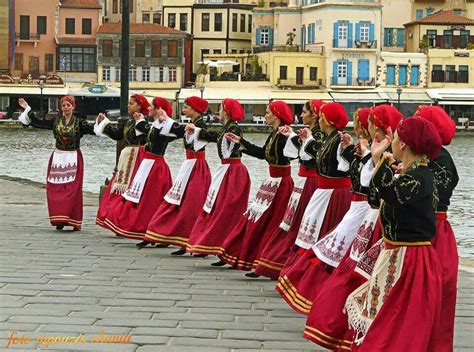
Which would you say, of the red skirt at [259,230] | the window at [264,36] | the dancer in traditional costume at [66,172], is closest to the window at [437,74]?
the window at [264,36]

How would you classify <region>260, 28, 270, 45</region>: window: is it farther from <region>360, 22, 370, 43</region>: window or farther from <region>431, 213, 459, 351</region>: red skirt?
<region>431, 213, 459, 351</region>: red skirt

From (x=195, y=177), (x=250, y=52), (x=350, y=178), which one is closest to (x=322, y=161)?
(x=350, y=178)

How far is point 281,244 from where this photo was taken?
10.2 m

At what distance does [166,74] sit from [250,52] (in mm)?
7883

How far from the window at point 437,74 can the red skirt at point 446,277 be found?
237 feet

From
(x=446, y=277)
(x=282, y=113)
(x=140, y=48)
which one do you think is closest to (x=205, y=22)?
(x=140, y=48)

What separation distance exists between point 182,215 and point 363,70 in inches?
2652

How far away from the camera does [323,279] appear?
854cm

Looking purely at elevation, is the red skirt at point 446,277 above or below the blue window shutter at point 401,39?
below

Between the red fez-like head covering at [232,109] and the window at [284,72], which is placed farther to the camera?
the window at [284,72]

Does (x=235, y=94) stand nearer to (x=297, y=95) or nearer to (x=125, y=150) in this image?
(x=297, y=95)

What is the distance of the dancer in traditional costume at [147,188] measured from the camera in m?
13.0

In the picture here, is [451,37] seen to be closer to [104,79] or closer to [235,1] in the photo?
[235,1]

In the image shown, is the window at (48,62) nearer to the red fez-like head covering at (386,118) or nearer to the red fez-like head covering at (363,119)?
the red fez-like head covering at (363,119)
